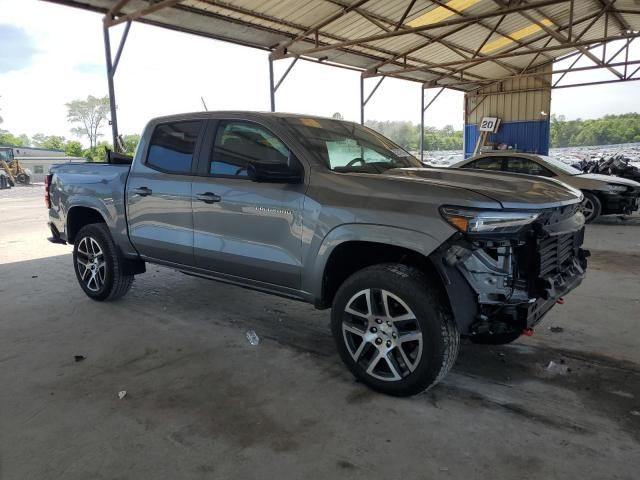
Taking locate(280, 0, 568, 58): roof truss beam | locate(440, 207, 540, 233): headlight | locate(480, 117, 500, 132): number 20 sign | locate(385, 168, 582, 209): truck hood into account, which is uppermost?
locate(280, 0, 568, 58): roof truss beam

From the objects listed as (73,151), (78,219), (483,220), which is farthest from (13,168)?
(483,220)

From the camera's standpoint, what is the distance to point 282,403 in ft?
9.87

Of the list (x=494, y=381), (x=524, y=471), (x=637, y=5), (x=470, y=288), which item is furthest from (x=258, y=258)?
(x=637, y=5)

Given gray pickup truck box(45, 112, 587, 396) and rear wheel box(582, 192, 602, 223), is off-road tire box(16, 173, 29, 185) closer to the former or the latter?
gray pickup truck box(45, 112, 587, 396)

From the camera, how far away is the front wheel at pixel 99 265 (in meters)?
4.79

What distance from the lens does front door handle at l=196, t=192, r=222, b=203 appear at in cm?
378

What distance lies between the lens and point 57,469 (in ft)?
7.84

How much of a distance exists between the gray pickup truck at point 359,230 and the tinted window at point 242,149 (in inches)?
0.4

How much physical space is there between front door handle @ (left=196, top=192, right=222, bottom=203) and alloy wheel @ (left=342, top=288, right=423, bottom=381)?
4.56 feet

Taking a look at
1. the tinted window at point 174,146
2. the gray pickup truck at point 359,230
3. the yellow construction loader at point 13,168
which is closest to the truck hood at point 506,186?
the gray pickup truck at point 359,230

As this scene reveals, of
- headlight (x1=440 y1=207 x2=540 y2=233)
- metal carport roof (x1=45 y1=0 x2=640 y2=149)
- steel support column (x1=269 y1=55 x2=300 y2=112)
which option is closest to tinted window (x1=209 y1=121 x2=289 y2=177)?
headlight (x1=440 y1=207 x2=540 y2=233)

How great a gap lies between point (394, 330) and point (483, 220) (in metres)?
0.86

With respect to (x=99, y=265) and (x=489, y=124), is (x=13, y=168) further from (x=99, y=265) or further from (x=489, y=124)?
(x=99, y=265)

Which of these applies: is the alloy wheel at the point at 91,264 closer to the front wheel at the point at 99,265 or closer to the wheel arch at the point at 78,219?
the front wheel at the point at 99,265
